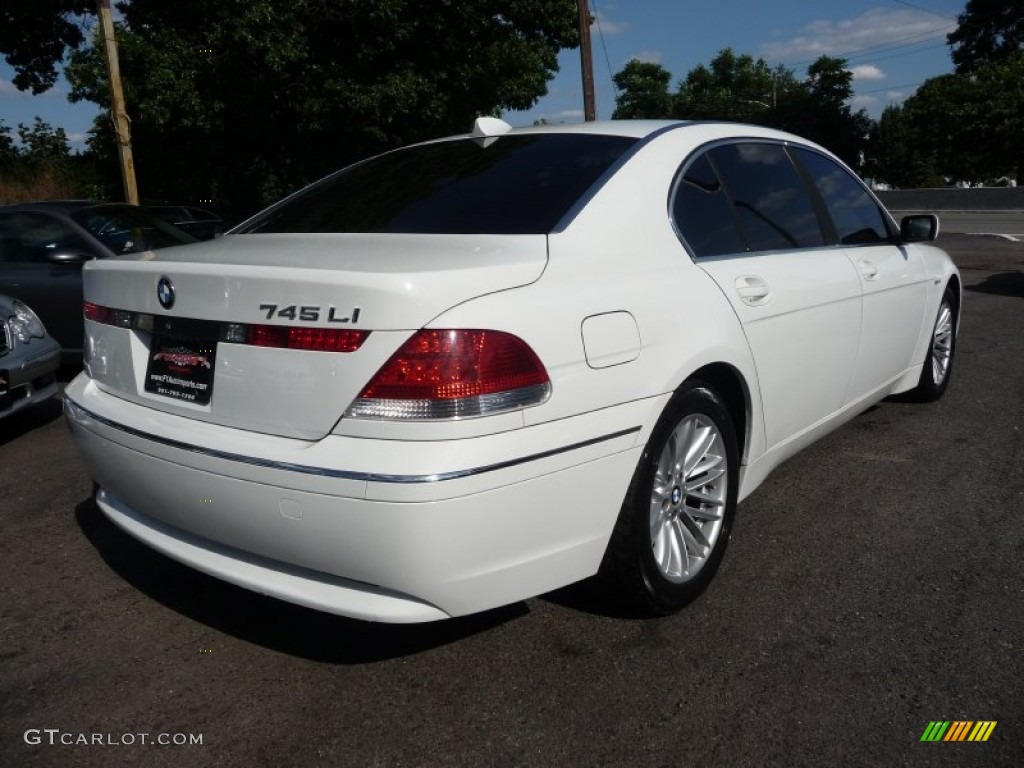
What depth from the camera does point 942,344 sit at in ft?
18.3

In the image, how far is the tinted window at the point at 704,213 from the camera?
314 cm

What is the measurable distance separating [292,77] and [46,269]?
40.0ft

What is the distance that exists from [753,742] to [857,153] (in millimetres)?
56603

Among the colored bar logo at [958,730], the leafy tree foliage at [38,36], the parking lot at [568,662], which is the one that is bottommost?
the colored bar logo at [958,730]

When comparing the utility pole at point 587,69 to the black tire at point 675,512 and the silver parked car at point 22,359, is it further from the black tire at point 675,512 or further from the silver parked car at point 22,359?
the black tire at point 675,512

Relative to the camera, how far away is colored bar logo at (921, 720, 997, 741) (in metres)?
2.32

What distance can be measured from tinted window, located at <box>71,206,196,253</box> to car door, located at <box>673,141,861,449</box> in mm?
5218

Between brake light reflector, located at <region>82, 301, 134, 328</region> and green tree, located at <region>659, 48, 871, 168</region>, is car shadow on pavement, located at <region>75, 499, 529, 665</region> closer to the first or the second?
brake light reflector, located at <region>82, 301, 134, 328</region>

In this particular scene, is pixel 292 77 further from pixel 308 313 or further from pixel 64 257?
pixel 308 313

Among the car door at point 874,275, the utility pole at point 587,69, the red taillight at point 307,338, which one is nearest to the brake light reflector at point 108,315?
the red taillight at point 307,338

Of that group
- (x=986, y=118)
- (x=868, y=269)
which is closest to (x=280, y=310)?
(x=868, y=269)

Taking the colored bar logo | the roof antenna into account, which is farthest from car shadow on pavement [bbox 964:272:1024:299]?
the colored bar logo

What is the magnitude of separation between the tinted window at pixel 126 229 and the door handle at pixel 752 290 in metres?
5.44

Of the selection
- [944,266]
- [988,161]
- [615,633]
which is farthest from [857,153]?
[615,633]
